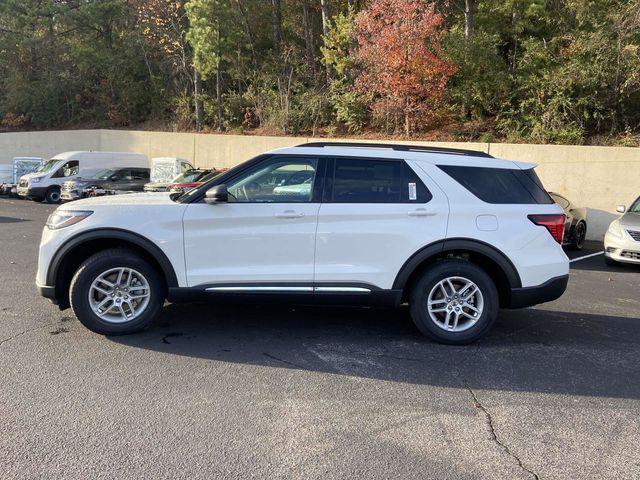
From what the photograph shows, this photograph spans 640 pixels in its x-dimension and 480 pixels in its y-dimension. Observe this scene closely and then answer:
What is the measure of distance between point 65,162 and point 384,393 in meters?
20.8

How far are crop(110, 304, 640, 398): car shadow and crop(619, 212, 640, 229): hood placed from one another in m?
4.25

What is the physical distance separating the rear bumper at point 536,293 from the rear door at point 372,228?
2.99 ft

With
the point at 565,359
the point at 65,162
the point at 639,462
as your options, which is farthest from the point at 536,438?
the point at 65,162

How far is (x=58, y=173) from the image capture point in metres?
21.1

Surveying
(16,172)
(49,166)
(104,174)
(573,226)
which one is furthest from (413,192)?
(16,172)

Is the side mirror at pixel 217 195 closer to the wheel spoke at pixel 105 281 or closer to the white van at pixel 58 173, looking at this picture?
the wheel spoke at pixel 105 281

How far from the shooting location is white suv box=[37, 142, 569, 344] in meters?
4.89

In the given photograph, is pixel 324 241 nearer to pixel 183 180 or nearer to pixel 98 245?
pixel 98 245

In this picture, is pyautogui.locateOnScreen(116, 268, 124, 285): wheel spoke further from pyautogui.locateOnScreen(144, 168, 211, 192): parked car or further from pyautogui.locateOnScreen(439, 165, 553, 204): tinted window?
pyautogui.locateOnScreen(144, 168, 211, 192): parked car

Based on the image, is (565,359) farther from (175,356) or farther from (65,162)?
(65,162)

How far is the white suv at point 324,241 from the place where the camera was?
4891 mm

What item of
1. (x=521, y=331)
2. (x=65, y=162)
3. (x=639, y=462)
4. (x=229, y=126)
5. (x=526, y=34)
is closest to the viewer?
(x=639, y=462)

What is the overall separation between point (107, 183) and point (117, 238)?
1714 centimetres

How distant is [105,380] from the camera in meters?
4.09
